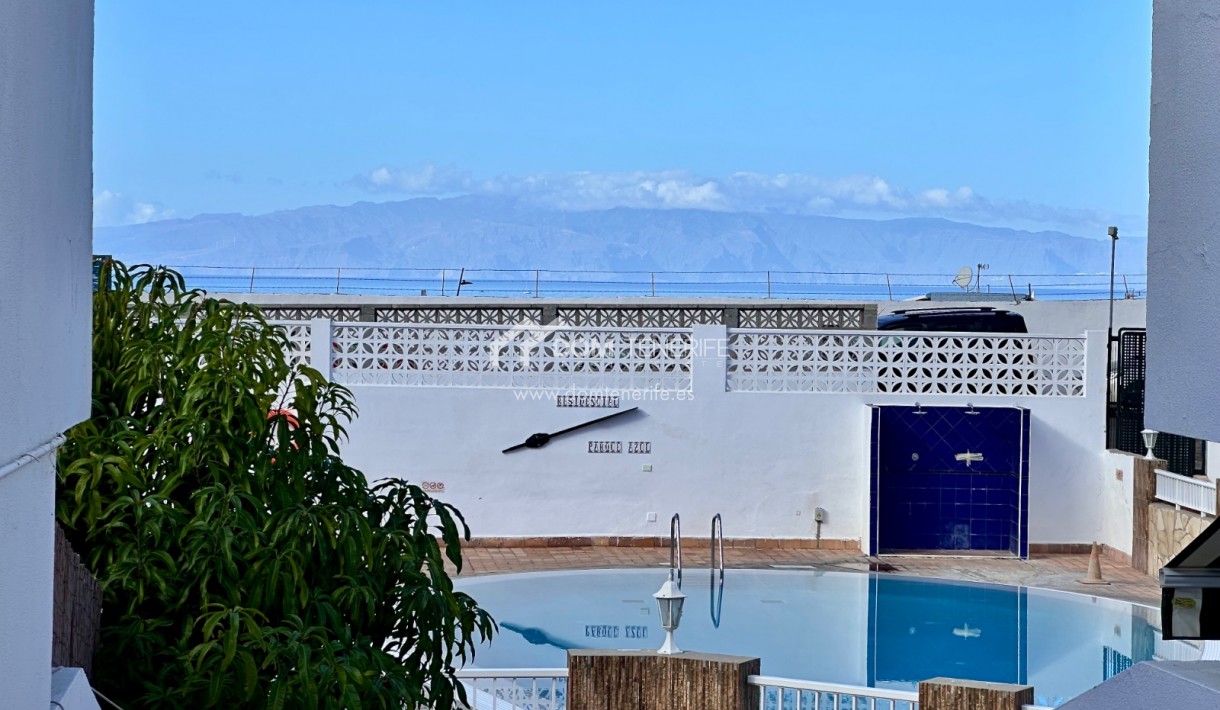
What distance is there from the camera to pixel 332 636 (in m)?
3.99

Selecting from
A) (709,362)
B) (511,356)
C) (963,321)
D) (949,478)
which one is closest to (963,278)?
(963,321)

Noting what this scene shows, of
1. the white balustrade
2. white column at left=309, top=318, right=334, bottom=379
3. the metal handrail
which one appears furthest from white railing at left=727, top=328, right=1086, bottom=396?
the white balustrade

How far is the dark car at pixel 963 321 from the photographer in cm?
2025

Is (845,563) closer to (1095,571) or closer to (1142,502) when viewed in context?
(1095,571)

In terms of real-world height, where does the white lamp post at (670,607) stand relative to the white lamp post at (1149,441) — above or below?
below

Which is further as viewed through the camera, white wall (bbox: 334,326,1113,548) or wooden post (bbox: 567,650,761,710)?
white wall (bbox: 334,326,1113,548)

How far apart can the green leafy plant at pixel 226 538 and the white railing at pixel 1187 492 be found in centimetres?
1017

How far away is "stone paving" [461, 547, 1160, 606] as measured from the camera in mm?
13711

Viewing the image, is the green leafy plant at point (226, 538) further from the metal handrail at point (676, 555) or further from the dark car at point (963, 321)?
the dark car at point (963, 321)

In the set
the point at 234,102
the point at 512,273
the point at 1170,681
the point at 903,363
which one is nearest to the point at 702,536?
the point at 903,363

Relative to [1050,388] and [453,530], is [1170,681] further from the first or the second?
[1050,388]

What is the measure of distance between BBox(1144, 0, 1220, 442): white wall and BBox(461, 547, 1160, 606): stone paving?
11570mm

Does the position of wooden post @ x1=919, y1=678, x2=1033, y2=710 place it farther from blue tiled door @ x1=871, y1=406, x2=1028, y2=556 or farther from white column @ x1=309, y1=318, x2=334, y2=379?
white column @ x1=309, y1=318, x2=334, y2=379

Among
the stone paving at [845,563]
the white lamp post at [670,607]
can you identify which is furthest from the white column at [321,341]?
the white lamp post at [670,607]
